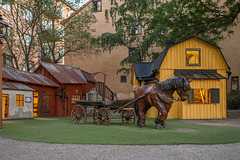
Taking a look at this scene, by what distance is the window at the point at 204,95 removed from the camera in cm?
1847

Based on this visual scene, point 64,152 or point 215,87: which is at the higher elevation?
point 215,87

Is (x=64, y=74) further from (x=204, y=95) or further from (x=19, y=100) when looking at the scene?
(x=204, y=95)

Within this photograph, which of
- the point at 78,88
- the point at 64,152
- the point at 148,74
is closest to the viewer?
the point at 64,152

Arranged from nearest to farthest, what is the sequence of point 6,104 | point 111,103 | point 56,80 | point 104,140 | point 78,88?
point 104,140 < point 111,103 < point 6,104 < point 56,80 < point 78,88

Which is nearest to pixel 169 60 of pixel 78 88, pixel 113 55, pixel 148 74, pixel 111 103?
pixel 148 74

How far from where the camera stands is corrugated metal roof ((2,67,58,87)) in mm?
19433

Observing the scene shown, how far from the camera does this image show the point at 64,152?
6.44 m

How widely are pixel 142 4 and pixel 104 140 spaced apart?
21809 mm

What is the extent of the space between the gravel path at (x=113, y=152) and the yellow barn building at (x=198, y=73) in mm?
11157

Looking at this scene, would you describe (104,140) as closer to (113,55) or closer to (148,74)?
(148,74)

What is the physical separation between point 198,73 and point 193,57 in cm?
121

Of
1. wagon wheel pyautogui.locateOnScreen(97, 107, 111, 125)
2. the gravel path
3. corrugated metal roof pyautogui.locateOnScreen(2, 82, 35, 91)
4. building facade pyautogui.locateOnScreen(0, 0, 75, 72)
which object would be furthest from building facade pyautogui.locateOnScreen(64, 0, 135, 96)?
the gravel path

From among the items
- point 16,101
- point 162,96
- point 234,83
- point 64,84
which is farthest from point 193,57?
point 234,83

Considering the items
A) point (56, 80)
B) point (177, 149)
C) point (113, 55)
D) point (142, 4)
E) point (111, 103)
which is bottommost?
point (177, 149)
